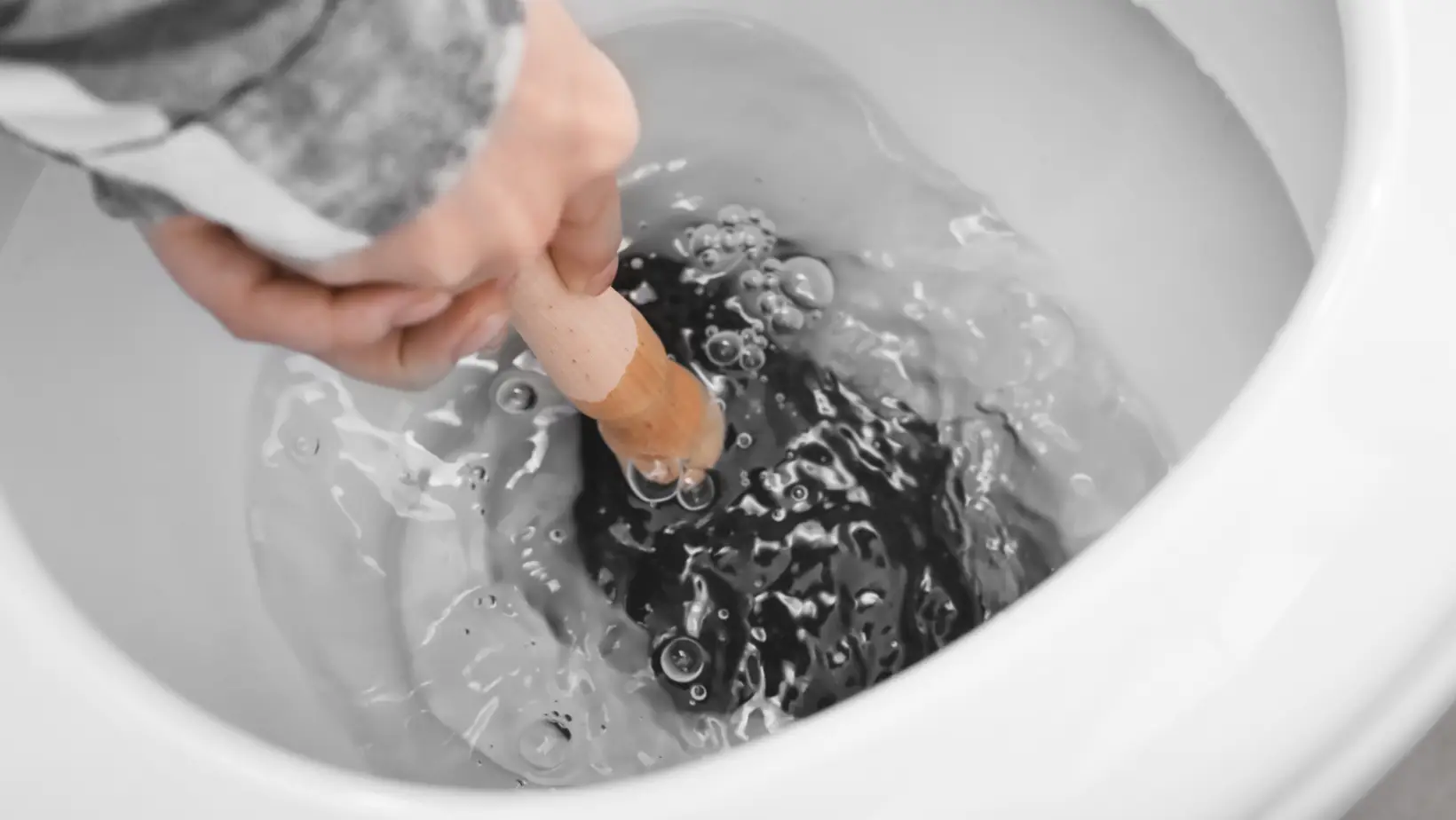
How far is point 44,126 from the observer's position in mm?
236

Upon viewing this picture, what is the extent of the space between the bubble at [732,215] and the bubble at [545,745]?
1.03 ft

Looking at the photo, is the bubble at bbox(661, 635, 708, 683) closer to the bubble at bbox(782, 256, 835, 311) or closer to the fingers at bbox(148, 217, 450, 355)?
the bubble at bbox(782, 256, 835, 311)

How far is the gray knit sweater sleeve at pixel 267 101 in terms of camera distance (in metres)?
0.22

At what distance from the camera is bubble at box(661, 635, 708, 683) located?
1.91 feet

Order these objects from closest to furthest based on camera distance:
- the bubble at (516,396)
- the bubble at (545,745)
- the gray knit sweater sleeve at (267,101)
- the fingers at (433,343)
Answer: the gray knit sweater sleeve at (267,101) < the fingers at (433,343) < the bubble at (545,745) < the bubble at (516,396)

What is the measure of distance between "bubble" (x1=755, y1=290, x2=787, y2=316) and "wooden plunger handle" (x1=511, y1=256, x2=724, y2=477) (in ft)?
0.26

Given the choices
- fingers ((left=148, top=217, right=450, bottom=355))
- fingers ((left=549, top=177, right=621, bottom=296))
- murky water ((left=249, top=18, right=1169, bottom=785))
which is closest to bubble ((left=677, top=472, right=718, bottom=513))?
murky water ((left=249, top=18, right=1169, bottom=785))

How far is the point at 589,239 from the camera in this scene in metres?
0.39

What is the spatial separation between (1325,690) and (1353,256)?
4.4 inches

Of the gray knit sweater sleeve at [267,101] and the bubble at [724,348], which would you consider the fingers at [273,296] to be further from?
the bubble at [724,348]

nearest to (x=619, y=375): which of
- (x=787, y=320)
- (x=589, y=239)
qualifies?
(x=589, y=239)

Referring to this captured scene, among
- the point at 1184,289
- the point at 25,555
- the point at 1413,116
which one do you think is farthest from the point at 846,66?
the point at 25,555

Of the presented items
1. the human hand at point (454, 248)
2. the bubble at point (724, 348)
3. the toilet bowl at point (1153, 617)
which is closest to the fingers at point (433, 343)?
the human hand at point (454, 248)

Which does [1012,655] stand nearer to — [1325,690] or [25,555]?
[1325,690]
